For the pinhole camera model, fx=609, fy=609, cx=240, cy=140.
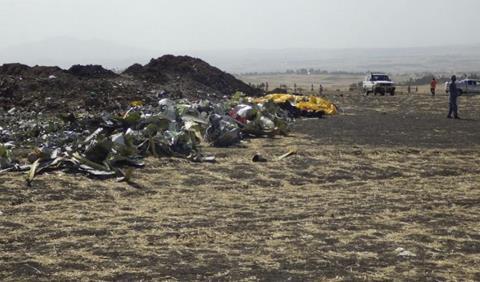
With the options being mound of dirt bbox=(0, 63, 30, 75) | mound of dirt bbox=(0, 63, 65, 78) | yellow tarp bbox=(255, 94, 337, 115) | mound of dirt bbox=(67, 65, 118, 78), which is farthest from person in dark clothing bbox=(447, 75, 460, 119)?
mound of dirt bbox=(0, 63, 30, 75)

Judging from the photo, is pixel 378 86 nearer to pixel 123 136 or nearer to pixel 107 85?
pixel 107 85

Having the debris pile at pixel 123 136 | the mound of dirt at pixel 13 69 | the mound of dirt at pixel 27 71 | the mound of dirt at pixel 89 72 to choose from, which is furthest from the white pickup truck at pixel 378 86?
the debris pile at pixel 123 136

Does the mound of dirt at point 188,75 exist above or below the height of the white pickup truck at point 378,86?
above

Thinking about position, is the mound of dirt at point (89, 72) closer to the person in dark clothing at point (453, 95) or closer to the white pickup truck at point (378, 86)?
the person in dark clothing at point (453, 95)

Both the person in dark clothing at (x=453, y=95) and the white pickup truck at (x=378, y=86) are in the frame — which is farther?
the white pickup truck at (x=378, y=86)

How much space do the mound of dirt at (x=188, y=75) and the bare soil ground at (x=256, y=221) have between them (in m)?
18.8

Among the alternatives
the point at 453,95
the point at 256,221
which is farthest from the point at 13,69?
the point at 256,221

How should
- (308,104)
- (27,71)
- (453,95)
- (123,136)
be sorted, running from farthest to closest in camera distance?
(27,71) < (308,104) < (453,95) < (123,136)

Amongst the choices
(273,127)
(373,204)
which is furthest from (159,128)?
(373,204)

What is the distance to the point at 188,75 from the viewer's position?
34.7m

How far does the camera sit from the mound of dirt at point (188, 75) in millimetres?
32531

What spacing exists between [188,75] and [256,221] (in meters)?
27.1

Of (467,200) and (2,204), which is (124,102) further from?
(467,200)

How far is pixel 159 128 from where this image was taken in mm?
14414
